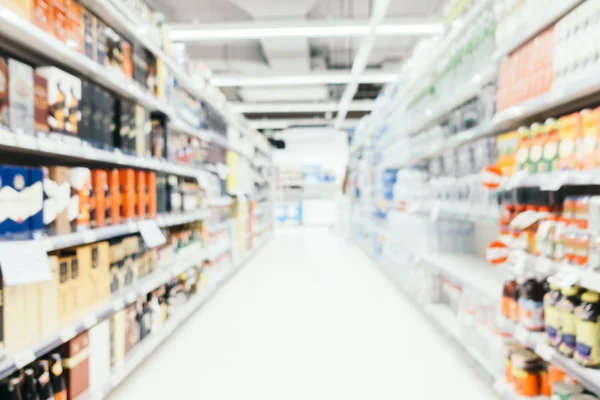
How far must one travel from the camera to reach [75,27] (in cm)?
183

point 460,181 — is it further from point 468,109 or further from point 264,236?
point 264,236

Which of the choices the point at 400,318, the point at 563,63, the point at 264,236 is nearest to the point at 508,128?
the point at 563,63

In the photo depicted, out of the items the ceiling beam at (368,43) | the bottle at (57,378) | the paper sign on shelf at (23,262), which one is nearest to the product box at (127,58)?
the paper sign on shelf at (23,262)

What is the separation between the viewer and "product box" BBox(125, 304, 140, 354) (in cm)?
228

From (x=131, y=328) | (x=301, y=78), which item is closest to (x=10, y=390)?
(x=131, y=328)

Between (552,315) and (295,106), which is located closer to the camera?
(552,315)

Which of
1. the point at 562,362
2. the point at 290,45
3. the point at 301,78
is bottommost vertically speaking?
the point at 562,362

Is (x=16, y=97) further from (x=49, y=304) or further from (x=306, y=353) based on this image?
(x=306, y=353)

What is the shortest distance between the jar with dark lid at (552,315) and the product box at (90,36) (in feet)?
7.52

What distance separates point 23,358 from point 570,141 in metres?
2.15

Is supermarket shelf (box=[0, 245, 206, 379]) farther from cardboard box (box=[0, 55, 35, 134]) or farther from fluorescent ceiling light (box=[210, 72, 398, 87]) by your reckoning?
fluorescent ceiling light (box=[210, 72, 398, 87])

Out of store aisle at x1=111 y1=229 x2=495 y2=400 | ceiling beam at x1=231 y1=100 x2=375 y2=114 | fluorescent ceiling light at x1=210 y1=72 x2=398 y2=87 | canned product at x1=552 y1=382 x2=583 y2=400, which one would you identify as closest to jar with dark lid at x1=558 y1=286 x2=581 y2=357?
canned product at x1=552 y1=382 x2=583 y2=400

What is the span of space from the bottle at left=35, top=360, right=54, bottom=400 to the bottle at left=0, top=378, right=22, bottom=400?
0.11 meters

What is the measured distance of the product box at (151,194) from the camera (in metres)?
2.58
